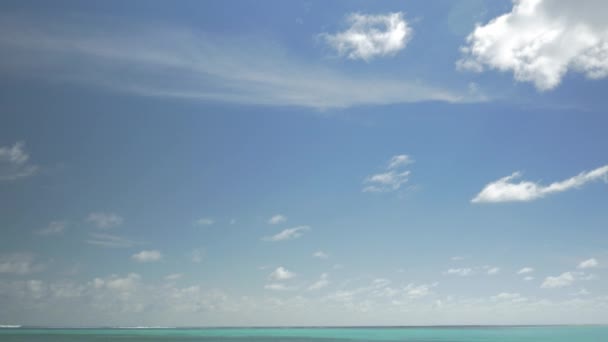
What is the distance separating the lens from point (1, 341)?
4075 inches

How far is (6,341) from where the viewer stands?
104m

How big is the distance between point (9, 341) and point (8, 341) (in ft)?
0.64

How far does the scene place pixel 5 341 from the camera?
104 m

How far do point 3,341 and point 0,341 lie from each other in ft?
2.35

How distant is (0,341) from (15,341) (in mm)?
3666

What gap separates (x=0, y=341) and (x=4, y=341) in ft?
2.70

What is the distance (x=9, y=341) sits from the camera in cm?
10431

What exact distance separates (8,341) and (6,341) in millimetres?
392

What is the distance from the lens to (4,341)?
341 ft

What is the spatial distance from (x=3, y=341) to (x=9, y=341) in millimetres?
1150

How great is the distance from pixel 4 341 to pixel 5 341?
8.8 inches

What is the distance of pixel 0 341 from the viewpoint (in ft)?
339

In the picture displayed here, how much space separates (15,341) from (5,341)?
316cm

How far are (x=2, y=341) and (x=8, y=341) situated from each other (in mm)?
1149
